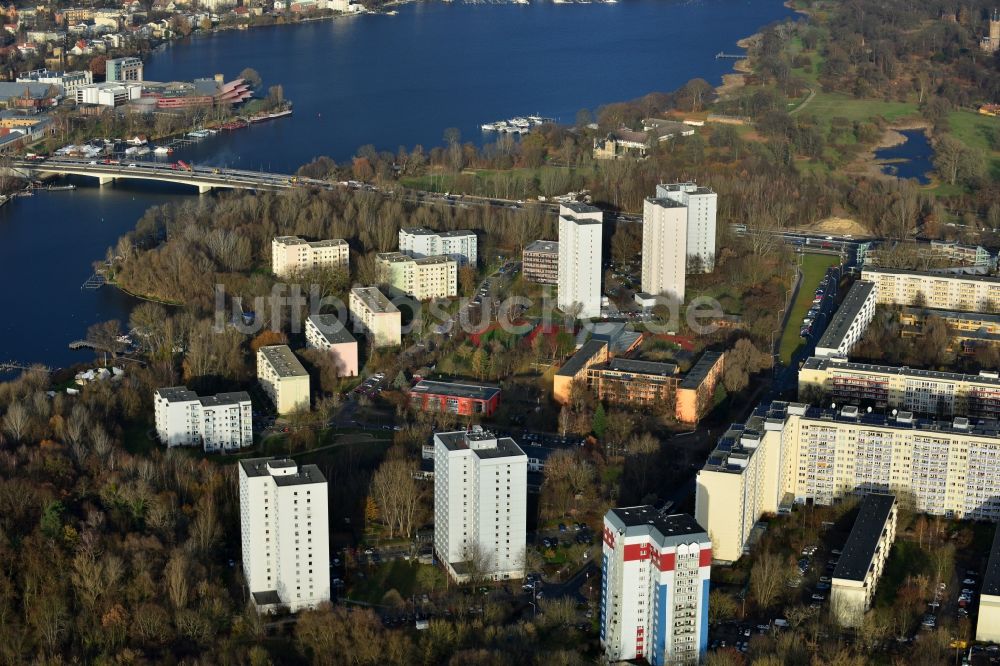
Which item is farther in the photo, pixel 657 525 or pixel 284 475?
pixel 284 475

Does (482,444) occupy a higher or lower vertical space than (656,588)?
higher

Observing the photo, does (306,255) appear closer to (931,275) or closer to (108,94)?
(931,275)

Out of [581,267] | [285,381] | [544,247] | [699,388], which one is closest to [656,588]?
[699,388]

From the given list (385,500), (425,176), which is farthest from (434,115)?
(385,500)

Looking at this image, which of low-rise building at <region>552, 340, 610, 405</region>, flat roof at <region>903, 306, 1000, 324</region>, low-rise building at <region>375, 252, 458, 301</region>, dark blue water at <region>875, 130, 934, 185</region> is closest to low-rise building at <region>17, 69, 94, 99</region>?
low-rise building at <region>375, 252, 458, 301</region>

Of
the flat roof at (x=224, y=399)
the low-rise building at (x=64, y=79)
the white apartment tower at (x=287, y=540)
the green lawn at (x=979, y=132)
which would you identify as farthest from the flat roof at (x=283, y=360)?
the low-rise building at (x=64, y=79)

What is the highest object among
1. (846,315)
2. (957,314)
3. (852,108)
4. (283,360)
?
(852,108)

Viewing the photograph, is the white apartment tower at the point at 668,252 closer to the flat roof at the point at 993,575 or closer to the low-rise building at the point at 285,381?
the low-rise building at the point at 285,381
